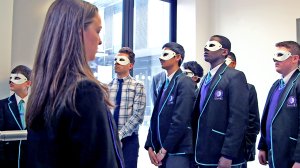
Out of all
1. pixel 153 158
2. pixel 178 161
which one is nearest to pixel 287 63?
pixel 178 161

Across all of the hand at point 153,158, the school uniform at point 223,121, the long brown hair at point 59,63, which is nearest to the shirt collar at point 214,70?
the school uniform at point 223,121

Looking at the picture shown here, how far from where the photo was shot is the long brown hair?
0.77 metres

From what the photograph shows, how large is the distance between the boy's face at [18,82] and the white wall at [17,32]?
13 centimetres

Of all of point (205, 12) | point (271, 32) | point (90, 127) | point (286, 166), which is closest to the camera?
point (90, 127)

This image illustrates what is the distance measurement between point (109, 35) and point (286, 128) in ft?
7.79

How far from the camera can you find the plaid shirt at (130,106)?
8.29 ft

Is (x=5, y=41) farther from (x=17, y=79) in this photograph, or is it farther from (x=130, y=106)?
(x=130, y=106)

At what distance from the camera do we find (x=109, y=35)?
3.81 metres

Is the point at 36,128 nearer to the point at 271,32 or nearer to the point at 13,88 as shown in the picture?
the point at 13,88

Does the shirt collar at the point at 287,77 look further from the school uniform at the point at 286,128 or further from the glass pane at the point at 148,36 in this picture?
the glass pane at the point at 148,36

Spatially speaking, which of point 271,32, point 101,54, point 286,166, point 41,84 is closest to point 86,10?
point 41,84

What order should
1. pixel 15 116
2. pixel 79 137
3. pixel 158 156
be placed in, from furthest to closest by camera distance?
pixel 158 156, pixel 15 116, pixel 79 137

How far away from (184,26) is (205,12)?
347 millimetres

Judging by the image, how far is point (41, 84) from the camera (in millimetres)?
806
